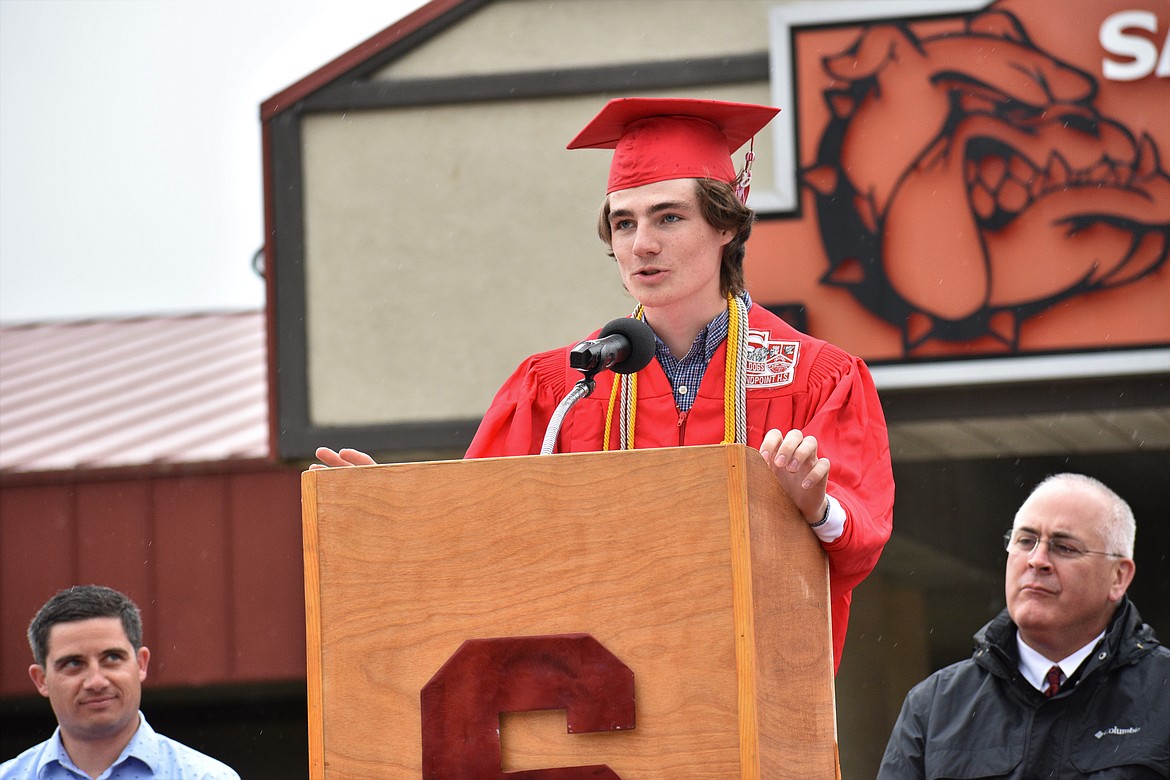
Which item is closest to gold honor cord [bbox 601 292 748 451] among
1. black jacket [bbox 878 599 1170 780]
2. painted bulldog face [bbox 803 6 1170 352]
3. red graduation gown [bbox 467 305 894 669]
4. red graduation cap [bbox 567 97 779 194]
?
red graduation gown [bbox 467 305 894 669]

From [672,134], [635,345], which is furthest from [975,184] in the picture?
[635,345]

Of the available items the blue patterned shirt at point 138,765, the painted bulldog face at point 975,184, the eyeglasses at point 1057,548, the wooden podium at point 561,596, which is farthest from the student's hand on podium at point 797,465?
the painted bulldog face at point 975,184

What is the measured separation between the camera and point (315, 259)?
23.3ft

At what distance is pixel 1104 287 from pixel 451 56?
307 cm

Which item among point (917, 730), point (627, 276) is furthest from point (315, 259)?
point (627, 276)

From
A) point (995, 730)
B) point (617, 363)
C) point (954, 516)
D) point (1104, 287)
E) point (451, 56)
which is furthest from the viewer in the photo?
point (954, 516)

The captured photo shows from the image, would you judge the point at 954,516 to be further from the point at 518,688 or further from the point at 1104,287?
the point at 518,688

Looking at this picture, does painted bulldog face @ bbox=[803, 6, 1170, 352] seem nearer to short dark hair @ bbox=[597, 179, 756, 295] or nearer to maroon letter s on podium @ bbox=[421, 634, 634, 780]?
short dark hair @ bbox=[597, 179, 756, 295]

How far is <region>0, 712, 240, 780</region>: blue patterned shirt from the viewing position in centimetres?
470

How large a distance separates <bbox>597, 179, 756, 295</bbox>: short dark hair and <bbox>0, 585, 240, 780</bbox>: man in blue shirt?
8.49ft

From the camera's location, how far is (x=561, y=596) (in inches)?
85.6

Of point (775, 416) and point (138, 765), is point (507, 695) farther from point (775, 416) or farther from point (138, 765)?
point (138, 765)

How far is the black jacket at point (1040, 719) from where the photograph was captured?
12.6ft

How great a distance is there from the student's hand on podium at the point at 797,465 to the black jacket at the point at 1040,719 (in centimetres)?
188
